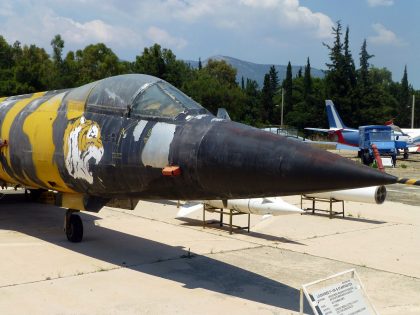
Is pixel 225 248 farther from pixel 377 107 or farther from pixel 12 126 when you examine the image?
pixel 377 107

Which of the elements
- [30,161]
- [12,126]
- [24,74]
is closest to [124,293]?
[30,161]

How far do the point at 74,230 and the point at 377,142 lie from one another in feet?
95.6

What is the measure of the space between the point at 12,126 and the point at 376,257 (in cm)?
703

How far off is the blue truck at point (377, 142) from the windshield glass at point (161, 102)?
29436 millimetres

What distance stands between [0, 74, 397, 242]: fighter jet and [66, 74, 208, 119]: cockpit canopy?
17 millimetres

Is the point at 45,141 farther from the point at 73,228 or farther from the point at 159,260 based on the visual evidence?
the point at 159,260

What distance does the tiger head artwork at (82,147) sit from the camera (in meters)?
7.16

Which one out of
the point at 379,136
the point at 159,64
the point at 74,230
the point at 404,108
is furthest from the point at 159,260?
the point at 404,108

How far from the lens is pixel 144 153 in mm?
6480

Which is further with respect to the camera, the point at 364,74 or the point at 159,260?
the point at 364,74

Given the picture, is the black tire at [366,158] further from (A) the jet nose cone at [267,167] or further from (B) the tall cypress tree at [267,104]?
(B) the tall cypress tree at [267,104]

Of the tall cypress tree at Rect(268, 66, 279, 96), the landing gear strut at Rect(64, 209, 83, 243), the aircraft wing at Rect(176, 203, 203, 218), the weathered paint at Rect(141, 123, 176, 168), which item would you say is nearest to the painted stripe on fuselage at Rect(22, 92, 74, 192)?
the landing gear strut at Rect(64, 209, 83, 243)

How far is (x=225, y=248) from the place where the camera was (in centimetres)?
920

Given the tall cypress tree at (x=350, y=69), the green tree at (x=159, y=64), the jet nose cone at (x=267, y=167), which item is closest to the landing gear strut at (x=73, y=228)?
the jet nose cone at (x=267, y=167)
